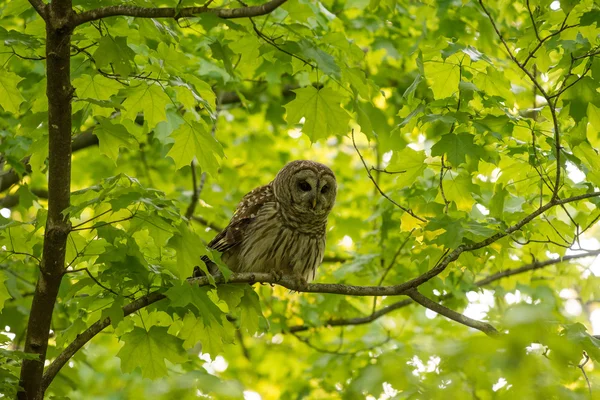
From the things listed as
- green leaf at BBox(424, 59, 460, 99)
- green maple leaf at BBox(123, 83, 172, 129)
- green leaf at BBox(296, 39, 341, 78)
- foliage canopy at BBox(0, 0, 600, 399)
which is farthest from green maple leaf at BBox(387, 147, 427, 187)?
green maple leaf at BBox(123, 83, 172, 129)

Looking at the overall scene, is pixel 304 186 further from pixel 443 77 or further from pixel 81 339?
pixel 81 339

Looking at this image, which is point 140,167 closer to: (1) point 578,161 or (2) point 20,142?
(2) point 20,142

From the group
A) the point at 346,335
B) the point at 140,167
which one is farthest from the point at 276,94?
the point at 346,335

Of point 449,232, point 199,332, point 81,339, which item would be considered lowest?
point 81,339

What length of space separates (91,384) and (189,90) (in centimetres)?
371

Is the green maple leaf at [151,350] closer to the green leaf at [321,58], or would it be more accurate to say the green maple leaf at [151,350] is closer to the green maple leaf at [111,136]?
the green maple leaf at [111,136]

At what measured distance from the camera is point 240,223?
210 inches

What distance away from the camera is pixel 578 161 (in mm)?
3902

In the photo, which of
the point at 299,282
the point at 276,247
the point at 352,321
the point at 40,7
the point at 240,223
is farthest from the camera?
the point at 352,321

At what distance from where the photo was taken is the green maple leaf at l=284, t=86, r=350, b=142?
3.91 metres

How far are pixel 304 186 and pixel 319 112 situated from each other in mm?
1616

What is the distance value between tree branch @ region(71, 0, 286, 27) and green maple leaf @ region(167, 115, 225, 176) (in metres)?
0.89

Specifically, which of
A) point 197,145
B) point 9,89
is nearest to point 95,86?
point 9,89

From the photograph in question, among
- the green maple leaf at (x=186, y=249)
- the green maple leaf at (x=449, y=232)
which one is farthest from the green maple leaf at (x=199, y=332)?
the green maple leaf at (x=449, y=232)
